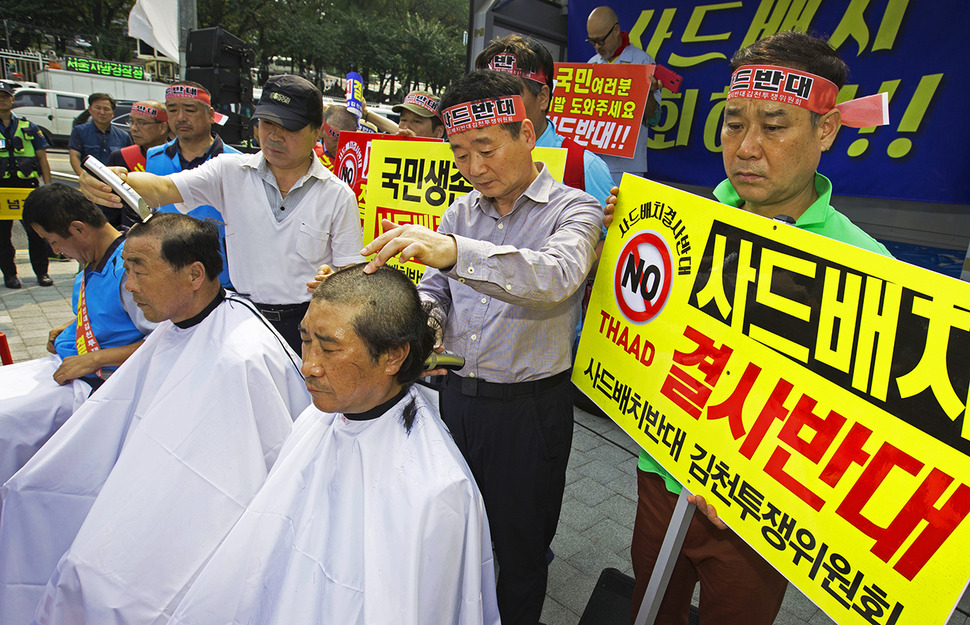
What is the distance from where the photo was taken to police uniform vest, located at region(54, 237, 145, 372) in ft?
9.33

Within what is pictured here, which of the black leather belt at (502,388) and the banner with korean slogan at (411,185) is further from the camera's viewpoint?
the banner with korean slogan at (411,185)

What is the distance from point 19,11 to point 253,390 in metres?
37.0

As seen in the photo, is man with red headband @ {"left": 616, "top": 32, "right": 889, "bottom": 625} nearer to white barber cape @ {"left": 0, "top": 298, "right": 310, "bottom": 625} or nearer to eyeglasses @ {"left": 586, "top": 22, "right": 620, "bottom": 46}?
white barber cape @ {"left": 0, "top": 298, "right": 310, "bottom": 625}

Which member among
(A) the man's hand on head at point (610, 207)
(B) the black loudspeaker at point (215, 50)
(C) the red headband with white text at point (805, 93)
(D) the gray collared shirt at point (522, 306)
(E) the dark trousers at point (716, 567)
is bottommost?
(E) the dark trousers at point (716, 567)

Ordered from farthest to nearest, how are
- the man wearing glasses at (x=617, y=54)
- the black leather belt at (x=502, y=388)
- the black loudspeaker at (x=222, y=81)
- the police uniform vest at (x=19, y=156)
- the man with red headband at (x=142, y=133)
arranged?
the black loudspeaker at (x=222, y=81) → the police uniform vest at (x=19, y=156) → the man with red headband at (x=142, y=133) → the man wearing glasses at (x=617, y=54) → the black leather belt at (x=502, y=388)

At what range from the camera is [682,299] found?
1671 millimetres

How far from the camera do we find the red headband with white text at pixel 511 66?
2801 mm

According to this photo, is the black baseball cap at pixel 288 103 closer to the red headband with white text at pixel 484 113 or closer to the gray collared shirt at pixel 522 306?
the gray collared shirt at pixel 522 306

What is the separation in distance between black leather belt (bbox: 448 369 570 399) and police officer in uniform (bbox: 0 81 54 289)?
6.55 metres

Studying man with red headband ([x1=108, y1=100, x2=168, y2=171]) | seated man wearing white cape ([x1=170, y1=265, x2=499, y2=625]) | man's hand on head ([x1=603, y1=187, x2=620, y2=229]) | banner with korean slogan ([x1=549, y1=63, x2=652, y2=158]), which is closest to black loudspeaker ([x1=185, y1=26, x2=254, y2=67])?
man with red headband ([x1=108, y1=100, x2=168, y2=171])

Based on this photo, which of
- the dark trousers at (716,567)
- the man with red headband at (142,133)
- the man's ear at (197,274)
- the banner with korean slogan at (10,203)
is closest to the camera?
the dark trousers at (716,567)

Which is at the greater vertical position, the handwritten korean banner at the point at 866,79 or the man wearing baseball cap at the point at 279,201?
the handwritten korean banner at the point at 866,79

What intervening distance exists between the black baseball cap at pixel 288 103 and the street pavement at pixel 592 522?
Answer: 2516 mm

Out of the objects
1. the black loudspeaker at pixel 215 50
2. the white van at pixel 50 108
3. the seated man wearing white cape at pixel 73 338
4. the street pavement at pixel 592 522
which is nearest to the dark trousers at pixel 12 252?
the street pavement at pixel 592 522
